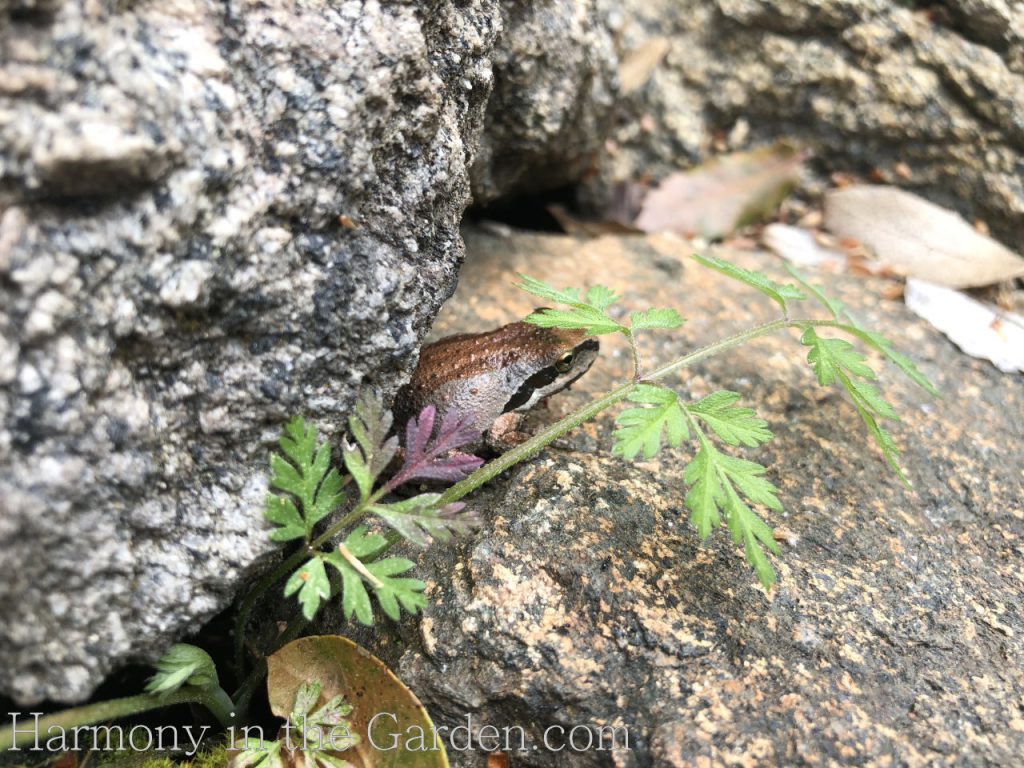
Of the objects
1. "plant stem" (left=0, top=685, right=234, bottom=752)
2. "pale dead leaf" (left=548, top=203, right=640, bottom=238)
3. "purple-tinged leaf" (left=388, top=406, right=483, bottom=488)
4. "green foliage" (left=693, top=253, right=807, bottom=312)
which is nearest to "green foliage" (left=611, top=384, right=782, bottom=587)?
"purple-tinged leaf" (left=388, top=406, right=483, bottom=488)

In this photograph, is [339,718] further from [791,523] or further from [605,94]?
[605,94]

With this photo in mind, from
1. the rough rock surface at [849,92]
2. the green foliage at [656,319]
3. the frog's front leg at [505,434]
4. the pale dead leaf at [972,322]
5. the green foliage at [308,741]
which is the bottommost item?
the green foliage at [308,741]

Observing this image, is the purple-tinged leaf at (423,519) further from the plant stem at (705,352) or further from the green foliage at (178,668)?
the plant stem at (705,352)

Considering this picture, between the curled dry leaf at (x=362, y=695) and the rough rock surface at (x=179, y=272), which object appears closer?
the rough rock surface at (x=179, y=272)

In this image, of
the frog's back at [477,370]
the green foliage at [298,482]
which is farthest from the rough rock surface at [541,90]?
the green foliage at [298,482]

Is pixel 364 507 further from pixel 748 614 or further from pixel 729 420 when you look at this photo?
pixel 748 614
